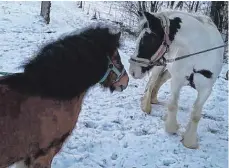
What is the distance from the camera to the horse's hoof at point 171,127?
17.0ft

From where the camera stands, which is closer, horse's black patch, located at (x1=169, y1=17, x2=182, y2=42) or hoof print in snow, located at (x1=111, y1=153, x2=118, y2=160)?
hoof print in snow, located at (x1=111, y1=153, x2=118, y2=160)

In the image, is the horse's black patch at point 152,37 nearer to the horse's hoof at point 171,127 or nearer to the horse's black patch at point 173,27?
the horse's black patch at point 173,27

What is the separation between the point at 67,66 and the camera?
3068 mm

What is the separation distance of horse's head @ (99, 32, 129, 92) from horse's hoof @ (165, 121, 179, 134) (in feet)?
6.02

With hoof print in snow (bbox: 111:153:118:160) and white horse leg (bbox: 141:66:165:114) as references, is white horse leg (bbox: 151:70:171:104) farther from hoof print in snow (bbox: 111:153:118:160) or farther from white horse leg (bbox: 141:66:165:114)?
hoof print in snow (bbox: 111:153:118:160)

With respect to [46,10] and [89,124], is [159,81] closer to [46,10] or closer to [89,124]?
[89,124]

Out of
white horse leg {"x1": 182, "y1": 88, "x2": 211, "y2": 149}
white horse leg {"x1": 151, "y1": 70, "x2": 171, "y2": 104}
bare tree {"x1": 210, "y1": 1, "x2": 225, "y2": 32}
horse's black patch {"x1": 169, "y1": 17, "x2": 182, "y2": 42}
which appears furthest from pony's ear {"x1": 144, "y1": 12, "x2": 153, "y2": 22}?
bare tree {"x1": 210, "y1": 1, "x2": 225, "y2": 32}

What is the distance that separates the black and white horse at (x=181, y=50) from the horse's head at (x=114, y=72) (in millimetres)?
1030

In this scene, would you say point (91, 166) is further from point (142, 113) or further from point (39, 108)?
point (142, 113)

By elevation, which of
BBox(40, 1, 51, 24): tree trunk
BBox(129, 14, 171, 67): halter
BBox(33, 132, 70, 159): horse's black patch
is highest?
BBox(129, 14, 171, 67): halter

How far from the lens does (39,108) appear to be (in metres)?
2.90

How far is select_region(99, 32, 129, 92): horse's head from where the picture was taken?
3.31m

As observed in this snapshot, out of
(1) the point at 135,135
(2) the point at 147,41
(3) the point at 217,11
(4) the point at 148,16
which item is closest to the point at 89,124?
(1) the point at 135,135

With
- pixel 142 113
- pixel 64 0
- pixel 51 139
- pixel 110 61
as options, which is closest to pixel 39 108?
pixel 51 139
